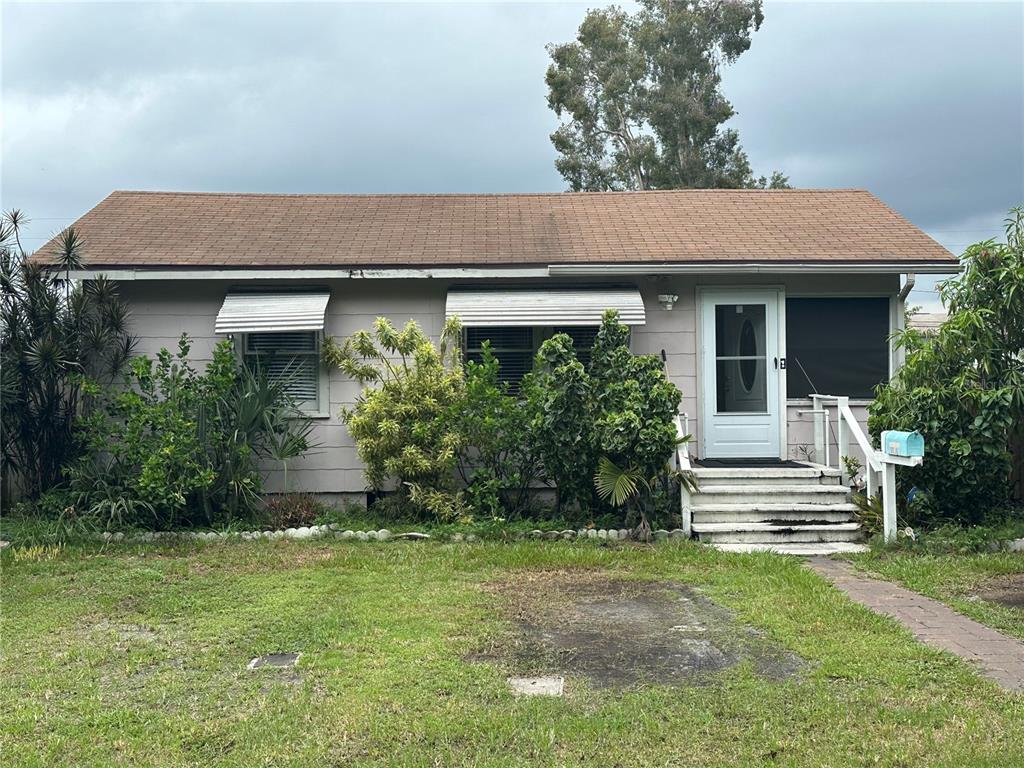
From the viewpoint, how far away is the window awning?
10.2 m

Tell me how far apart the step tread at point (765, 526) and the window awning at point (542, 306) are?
244 cm

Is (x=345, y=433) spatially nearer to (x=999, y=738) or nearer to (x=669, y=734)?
(x=669, y=734)

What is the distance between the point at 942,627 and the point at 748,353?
17.3ft

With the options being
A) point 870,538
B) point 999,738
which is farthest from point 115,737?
point 870,538

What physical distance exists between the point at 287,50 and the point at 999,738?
1257 centimetres

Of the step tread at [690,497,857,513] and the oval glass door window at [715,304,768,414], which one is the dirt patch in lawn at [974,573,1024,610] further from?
the oval glass door window at [715,304,768,414]

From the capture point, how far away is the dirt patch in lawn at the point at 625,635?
5.12m

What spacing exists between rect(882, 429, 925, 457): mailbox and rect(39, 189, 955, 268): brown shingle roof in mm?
2582

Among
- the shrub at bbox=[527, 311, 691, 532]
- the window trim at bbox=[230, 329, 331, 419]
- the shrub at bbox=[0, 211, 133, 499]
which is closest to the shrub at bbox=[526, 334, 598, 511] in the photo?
the shrub at bbox=[527, 311, 691, 532]

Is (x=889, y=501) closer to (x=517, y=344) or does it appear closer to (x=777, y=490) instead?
(x=777, y=490)

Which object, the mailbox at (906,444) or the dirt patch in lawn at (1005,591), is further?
the mailbox at (906,444)

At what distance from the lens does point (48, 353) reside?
9570mm

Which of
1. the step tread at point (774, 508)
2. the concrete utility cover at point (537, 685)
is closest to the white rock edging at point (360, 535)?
the step tread at point (774, 508)

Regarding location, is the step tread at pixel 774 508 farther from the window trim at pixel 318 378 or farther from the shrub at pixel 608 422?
the window trim at pixel 318 378
